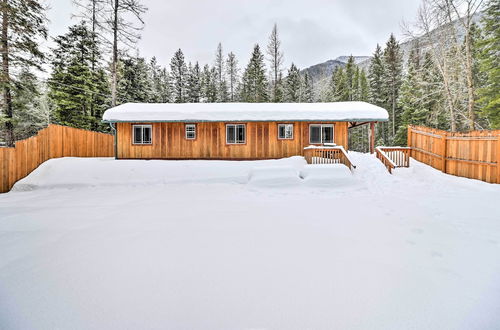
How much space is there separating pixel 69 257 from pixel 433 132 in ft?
43.3

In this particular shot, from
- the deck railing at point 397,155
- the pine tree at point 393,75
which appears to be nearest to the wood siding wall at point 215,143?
the deck railing at point 397,155

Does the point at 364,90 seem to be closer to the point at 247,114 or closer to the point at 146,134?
the point at 247,114

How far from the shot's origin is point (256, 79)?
33906 mm

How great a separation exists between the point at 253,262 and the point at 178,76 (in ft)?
131

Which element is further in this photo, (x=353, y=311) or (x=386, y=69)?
(x=386, y=69)

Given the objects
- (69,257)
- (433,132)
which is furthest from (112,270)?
(433,132)

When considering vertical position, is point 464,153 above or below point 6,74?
below

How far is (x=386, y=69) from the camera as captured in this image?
1179 inches

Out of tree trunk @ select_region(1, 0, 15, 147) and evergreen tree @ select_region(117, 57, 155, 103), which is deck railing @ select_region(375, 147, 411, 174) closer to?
tree trunk @ select_region(1, 0, 15, 147)

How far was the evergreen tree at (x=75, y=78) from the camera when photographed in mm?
19297

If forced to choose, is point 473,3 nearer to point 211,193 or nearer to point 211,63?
point 211,193

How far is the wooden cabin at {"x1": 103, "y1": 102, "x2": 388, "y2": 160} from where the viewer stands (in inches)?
523

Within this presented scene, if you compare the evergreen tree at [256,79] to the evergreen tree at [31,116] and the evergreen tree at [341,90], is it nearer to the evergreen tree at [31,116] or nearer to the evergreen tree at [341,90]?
the evergreen tree at [341,90]

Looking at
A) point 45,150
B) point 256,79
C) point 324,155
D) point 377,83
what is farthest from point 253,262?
point 377,83
